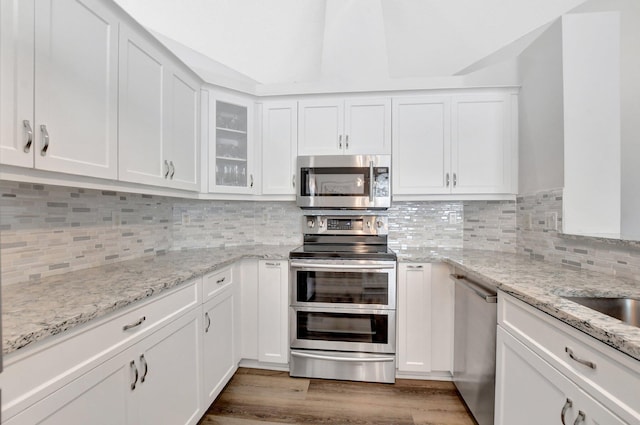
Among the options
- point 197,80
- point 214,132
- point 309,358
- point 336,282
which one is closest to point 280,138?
point 214,132

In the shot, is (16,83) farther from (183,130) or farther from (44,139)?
(183,130)

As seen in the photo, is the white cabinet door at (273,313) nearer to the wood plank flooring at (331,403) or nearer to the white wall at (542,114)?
the wood plank flooring at (331,403)

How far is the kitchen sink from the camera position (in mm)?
1190

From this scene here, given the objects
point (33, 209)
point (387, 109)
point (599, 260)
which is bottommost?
point (599, 260)

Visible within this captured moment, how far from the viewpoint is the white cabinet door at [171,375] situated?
1.22 metres

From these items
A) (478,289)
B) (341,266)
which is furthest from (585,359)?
(341,266)

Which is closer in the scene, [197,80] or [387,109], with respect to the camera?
[197,80]

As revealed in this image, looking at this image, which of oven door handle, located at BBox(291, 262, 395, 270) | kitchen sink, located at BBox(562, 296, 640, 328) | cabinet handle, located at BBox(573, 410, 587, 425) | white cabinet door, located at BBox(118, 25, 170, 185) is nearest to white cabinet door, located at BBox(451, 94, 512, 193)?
oven door handle, located at BBox(291, 262, 395, 270)

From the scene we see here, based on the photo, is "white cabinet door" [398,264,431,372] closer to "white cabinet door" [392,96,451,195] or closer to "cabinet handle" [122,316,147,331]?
"white cabinet door" [392,96,451,195]

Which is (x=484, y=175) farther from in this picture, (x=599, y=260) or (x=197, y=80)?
(x=197, y=80)

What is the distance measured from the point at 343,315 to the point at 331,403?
56cm

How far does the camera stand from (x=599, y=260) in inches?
60.9

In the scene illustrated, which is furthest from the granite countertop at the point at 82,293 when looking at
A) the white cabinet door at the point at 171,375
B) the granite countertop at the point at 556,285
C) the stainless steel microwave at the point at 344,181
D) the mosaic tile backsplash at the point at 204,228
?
the granite countertop at the point at 556,285

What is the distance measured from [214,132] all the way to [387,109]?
142cm
